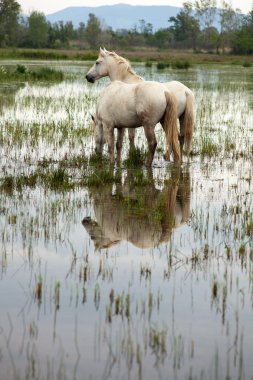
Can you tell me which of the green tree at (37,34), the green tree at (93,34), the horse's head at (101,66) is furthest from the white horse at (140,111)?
the green tree at (93,34)

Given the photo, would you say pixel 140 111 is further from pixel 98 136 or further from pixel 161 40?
pixel 161 40

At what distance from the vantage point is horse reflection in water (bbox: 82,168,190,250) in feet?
22.2

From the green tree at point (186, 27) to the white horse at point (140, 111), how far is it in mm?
104072

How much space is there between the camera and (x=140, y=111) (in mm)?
10539

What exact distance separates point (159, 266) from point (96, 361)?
A: 6.18ft

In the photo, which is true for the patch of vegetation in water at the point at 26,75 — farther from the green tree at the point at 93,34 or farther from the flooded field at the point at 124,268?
the green tree at the point at 93,34

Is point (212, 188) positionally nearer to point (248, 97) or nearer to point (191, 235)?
point (191, 235)

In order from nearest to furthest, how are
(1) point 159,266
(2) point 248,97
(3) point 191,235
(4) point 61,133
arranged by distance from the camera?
(1) point 159,266 < (3) point 191,235 < (4) point 61,133 < (2) point 248,97

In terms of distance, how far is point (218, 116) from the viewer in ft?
61.4

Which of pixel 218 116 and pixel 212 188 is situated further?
pixel 218 116

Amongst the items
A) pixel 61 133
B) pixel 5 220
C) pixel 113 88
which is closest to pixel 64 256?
pixel 5 220

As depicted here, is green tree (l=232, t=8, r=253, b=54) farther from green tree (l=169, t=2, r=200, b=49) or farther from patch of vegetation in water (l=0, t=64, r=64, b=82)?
patch of vegetation in water (l=0, t=64, r=64, b=82)

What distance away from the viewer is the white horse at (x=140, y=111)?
34.1ft

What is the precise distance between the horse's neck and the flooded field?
52.6 inches
